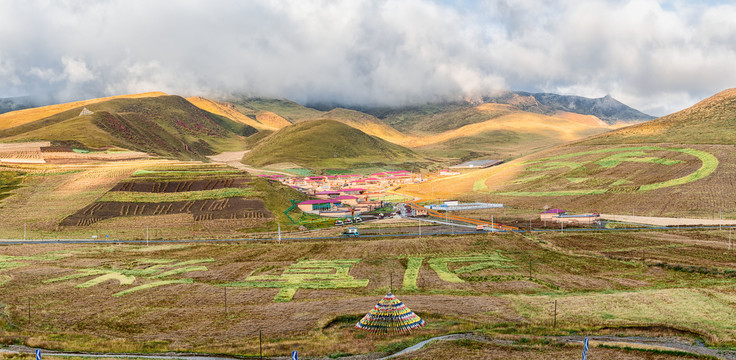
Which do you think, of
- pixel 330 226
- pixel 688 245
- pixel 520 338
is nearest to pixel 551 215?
pixel 688 245

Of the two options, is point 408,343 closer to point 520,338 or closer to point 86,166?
point 520,338

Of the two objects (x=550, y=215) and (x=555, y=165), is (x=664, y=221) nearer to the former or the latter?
(x=550, y=215)

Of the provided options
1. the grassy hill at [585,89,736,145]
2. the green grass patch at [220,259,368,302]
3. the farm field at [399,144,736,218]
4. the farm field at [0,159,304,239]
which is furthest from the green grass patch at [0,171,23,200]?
the grassy hill at [585,89,736,145]

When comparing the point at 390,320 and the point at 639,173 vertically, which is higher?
the point at 639,173

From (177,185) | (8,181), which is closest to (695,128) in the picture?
(177,185)

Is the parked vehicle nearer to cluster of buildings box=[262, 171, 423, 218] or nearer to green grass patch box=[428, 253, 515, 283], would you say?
green grass patch box=[428, 253, 515, 283]
